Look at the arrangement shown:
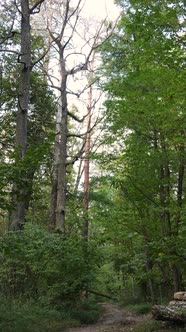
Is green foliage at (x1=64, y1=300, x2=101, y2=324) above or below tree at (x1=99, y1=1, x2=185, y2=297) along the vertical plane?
below

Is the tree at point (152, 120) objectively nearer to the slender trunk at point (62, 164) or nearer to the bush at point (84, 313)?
the bush at point (84, 313)

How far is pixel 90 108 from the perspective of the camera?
19.1 meters

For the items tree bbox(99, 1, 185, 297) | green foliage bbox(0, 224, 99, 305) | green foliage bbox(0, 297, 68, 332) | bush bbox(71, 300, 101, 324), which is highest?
tree bbox(99, 1, 185, 297)

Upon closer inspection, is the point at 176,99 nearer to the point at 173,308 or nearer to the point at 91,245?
the point at 173,308

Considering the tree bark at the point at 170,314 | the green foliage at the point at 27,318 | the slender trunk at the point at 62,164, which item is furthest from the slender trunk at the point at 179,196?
the slender trunk at the point at 62,164

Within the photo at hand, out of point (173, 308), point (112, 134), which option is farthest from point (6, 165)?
point (112, 134)

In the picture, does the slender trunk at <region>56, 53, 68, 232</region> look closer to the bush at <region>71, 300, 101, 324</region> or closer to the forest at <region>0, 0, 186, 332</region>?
the forest at <region>0, 0, 186, 332</region>

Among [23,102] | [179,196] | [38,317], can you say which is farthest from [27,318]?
[23,102]

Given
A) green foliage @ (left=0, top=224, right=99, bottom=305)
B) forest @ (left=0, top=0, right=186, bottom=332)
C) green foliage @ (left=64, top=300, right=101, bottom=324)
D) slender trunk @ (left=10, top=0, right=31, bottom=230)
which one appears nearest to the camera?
forest @ (left=0, top=0, right=186, bottom=332)

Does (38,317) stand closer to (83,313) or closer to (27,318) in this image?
(27,318)

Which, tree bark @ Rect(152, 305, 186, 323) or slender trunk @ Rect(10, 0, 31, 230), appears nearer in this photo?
tree bark @ Rect(152, 305, 186, 323)

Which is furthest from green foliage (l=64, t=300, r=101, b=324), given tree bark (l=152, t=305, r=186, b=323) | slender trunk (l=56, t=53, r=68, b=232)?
tree bark (l=152, t=305, r=186, b=323)

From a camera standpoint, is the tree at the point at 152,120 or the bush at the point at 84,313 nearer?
the tree at the point at 152,120

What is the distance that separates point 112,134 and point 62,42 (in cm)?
623
